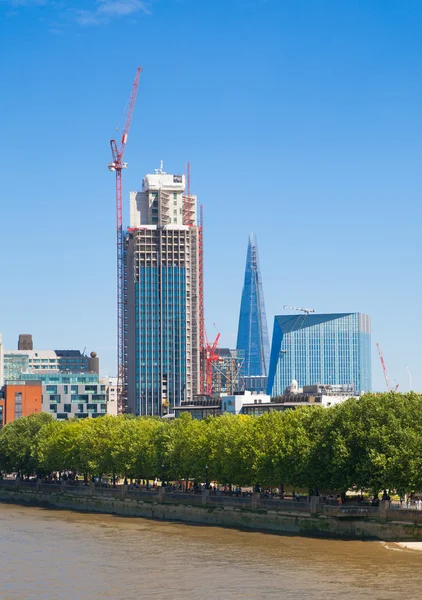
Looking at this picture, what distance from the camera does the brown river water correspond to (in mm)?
95625

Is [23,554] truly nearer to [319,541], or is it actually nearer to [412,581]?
[319,541]

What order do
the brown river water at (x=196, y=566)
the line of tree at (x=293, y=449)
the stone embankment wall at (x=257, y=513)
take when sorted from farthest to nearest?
1. the line of tree at (x=293, y=449)
2. the stone embankment wall at (x=257, y=513)
3. the brown river water at (x=196, y=566)

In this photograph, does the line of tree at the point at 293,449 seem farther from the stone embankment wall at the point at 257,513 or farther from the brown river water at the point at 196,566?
the brown river water at the point at 196,566

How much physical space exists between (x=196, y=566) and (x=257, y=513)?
33.9 metres

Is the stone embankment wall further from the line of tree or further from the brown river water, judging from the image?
the line of tree

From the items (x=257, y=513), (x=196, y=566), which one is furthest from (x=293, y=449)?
(x=196, y=566)

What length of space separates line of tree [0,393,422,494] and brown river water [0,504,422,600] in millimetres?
9466

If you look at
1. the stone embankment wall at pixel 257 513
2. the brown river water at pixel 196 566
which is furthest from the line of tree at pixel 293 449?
the brown river water at pixel 196 566

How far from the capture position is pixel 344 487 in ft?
438

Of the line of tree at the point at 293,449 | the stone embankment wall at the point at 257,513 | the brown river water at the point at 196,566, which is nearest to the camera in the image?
the brown river water at the point at 196,566

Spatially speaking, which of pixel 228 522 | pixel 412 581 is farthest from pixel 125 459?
pixel 412 581

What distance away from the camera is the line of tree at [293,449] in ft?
423

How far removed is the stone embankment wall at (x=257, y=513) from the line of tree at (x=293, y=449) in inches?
141

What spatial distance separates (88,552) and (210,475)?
40830 mm
